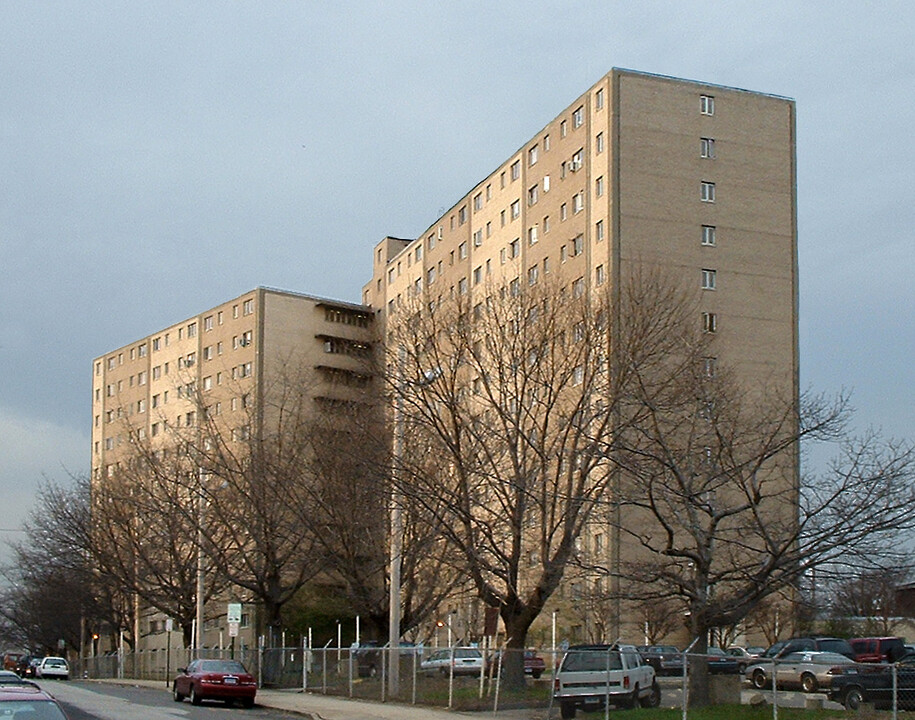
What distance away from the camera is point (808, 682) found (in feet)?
125

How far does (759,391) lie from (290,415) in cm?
2500

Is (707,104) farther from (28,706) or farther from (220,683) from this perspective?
(28,706)

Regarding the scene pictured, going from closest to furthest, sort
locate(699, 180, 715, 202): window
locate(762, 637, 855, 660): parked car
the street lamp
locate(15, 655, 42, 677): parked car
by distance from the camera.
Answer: the street lamp
locate(762, 637, 855, 660): parked car
locate(699, 180, 715, 202): window
locate(15, 655, 42, 677): parked car

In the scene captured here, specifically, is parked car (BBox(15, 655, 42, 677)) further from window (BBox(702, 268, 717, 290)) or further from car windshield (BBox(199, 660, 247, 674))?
window (BBox(702, 268, 717, 290))

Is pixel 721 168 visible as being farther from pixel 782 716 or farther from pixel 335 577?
pixel 782 716

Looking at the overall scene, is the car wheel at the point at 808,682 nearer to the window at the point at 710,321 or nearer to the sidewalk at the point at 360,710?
the sidewalk at the point at 360,710

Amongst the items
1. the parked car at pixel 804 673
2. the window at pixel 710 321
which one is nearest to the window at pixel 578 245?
the window at pixel 710 321

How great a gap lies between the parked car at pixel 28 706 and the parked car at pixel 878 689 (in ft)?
54.0

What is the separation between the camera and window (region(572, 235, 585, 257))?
6746 centimetres

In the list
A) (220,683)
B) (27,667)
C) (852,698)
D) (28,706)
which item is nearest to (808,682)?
(852,698)

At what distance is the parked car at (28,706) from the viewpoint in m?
12.4

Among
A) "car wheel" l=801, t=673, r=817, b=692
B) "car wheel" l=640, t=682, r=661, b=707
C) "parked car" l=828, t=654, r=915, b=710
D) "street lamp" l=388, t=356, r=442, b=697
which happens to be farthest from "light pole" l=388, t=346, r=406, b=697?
"car wheel" l=801, t=673, r=817, b=692

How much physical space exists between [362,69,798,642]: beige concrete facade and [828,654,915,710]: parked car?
34.2 metres

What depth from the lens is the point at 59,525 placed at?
68.4 metres
